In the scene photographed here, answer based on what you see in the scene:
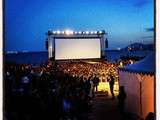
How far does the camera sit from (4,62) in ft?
4.02

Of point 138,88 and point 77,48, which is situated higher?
point 77,48

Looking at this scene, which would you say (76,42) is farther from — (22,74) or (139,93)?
(139,93)

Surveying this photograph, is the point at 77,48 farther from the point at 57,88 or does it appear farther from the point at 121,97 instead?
the point at 121,97

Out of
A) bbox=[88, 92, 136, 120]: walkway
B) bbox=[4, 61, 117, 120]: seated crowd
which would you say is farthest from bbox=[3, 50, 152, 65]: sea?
bbox=[88, 92, 136, 120]: walkway

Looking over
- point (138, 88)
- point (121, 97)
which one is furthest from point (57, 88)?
point (138, 88)

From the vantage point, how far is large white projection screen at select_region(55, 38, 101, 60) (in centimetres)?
153

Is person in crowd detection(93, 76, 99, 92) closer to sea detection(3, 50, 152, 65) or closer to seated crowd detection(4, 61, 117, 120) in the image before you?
seated crowd detection(4, 61, 117, 120)

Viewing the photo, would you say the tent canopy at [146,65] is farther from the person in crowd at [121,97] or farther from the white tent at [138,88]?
the person in crowd at [121,97]

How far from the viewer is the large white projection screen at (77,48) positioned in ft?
5.02

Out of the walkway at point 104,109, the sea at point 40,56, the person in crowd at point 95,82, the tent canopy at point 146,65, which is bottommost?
the walkway at point 104,109

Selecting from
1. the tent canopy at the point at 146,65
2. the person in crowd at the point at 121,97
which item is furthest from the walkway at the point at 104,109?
the tent canopy at the point at 146,65

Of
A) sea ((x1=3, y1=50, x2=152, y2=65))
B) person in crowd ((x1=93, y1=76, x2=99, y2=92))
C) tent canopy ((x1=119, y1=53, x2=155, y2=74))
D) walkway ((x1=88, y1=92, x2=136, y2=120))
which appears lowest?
walkway ((x1=88, y1=92, x2=136, y2=120))

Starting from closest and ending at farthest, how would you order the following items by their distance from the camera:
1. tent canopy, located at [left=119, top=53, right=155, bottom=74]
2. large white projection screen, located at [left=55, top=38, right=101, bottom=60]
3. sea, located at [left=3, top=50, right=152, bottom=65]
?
tent canopy, located at [left=119, top=53, right=155, bottom=74]
sea, located at [left=3, top=50, right=152, bottom=65]
large white projection screen, located at [left=55, top=38, right=101, bottom=60]

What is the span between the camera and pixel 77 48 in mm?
1529
